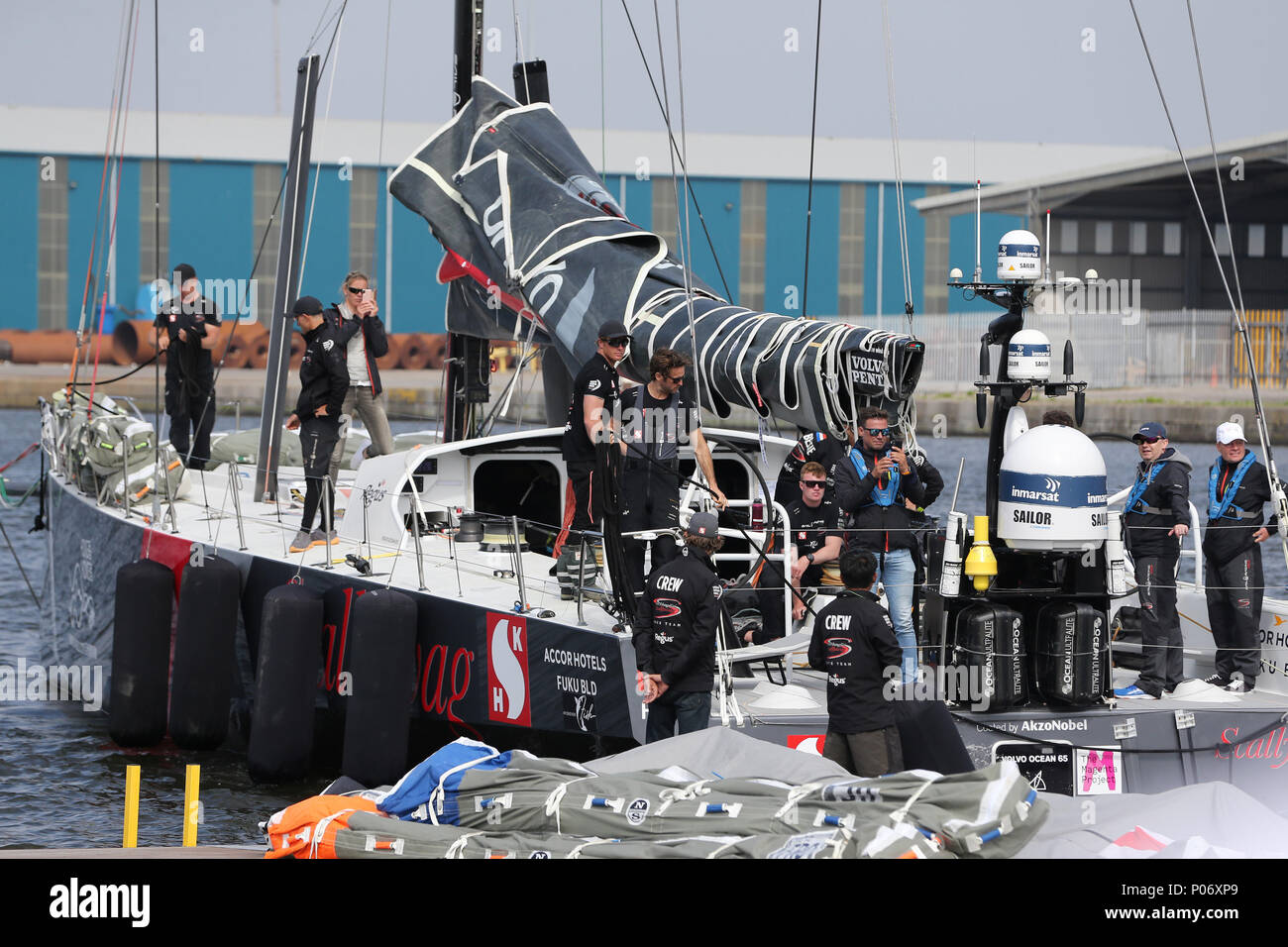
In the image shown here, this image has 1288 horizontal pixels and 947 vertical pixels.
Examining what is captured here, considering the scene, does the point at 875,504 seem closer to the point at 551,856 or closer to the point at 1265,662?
the point at 1265,662

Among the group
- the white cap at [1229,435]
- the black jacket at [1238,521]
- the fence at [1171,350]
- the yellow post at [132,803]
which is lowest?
the yellow post at [132,803]

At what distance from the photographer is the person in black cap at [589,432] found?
8.23m

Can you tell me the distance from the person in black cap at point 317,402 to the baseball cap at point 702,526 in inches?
129

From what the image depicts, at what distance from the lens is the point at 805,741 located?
24.3 ft

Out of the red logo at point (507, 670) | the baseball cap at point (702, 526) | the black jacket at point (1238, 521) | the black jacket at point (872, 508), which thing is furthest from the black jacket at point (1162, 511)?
the red logo at point (507, 670)

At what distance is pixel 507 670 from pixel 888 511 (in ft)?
6.44

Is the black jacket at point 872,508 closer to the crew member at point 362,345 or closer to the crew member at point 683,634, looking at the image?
the crew member at point 683,634

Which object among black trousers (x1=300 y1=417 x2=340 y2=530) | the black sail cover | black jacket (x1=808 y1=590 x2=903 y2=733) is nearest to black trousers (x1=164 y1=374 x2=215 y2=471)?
black trousers (x1=300 y1=417 x2=340 y2=530)

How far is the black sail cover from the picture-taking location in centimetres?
756

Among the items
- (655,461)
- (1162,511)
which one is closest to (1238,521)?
(1162,511)

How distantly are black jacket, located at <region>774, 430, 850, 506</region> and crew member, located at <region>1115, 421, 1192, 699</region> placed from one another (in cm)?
157

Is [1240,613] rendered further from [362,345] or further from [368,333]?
[362,345]

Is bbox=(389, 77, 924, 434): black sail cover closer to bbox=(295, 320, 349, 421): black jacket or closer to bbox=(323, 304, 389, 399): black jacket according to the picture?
bbox=(323, 304, 389, 399): black jacket
